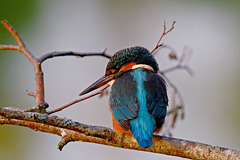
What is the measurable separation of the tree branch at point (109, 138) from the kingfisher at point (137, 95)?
9cm

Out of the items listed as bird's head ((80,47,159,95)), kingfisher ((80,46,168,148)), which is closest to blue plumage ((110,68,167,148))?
kingfisher ((80,46,168,148))

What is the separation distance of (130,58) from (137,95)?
40cm

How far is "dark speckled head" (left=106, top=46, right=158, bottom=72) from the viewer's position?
2521mm

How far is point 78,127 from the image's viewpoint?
6.00 ft

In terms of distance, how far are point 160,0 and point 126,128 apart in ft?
11.1

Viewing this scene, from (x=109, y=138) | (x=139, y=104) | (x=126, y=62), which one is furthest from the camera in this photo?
(x=126, y=62)

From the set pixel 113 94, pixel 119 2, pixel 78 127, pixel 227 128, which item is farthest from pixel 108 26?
pixel 78 127

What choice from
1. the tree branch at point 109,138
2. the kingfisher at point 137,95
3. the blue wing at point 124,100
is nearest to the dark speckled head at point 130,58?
the kingfisher at point 137,95

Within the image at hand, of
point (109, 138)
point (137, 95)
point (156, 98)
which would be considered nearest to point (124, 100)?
point (137, 95)

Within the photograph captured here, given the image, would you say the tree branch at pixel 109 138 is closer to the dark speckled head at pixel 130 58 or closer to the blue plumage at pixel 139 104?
the blue plumage at pixel 139 104

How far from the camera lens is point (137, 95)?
7.34 ft

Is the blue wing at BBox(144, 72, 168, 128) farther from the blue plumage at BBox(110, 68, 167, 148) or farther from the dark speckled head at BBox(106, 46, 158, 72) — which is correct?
the dark speckled head at BBox(106, 46, 158, 72)

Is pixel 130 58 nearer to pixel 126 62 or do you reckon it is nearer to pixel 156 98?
pixel 126 62

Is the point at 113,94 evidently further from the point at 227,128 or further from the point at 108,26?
the point at 108,26
